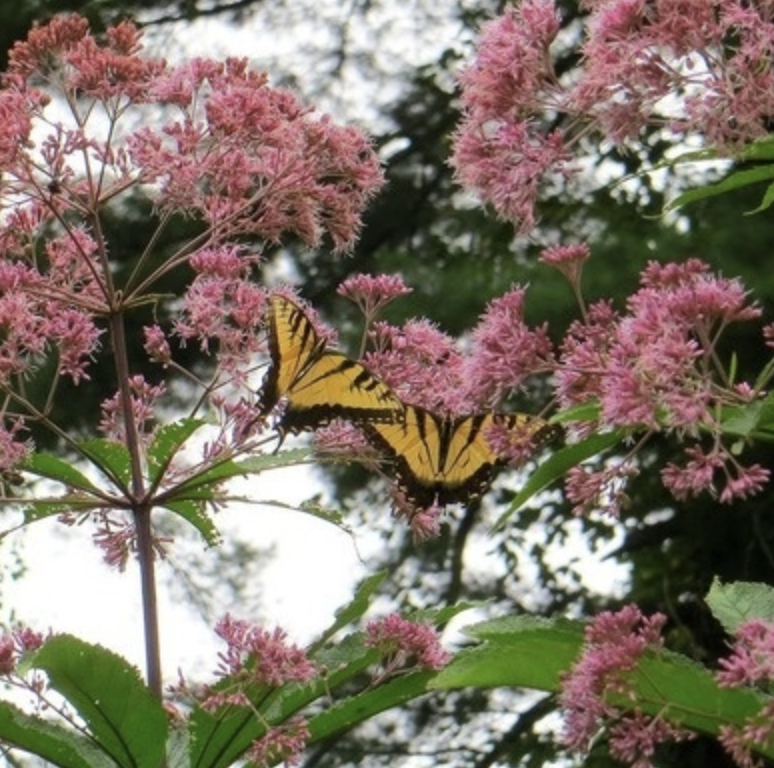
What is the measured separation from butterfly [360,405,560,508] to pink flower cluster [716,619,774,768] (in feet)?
2.34

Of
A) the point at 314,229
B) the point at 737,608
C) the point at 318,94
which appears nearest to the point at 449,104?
the point at 318,94

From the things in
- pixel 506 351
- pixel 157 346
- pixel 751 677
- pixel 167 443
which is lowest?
pixel 751 677

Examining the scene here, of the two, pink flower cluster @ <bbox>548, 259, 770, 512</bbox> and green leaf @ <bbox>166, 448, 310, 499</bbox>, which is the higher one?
green leaf @ <bbox>166, 448, 310, 499</bbox>

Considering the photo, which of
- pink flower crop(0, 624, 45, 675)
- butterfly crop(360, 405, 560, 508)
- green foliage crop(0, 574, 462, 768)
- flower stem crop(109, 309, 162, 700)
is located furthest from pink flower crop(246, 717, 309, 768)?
butterfly crop(360, 405, 560, 508)

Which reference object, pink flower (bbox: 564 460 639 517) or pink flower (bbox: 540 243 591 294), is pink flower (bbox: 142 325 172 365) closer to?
pink flower (bbox: 540 243 591 294)

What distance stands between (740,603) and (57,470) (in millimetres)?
800

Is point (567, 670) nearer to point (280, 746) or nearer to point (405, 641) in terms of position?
point (280, 746)

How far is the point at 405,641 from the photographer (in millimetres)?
2699

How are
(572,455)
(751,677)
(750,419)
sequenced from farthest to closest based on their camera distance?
(572,455) < (750,419) < (751,677)

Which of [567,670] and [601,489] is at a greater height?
[601,489]

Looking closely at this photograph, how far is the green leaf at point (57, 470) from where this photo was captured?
2.73 metres

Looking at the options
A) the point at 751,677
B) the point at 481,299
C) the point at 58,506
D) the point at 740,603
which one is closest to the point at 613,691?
the point at 751,677

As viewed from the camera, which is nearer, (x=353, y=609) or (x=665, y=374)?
(x=665, y=374)

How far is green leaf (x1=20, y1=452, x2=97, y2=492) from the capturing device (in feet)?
8.96
